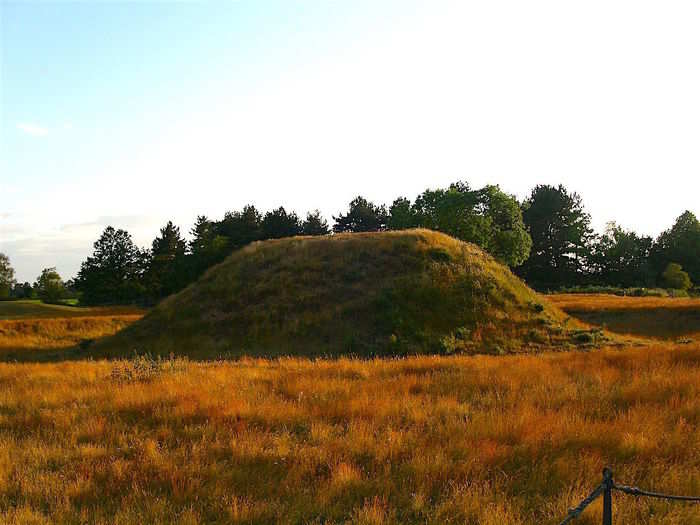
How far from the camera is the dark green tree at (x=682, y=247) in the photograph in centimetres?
7625

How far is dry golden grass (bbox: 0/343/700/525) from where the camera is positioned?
557 centimetres

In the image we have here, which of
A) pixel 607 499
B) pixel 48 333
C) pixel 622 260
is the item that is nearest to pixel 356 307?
pixel 607 499

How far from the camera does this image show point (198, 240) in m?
81.5

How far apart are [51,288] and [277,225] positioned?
1590 inches

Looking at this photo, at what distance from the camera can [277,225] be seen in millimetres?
81250

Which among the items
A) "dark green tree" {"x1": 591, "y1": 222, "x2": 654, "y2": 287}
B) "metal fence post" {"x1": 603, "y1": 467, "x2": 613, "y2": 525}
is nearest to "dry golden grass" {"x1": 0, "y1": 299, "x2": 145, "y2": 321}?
"metal fence post" {"x1": 603, "y1": 467, "x2": 613, "y2": 525}

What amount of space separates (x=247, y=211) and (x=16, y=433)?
249 ft

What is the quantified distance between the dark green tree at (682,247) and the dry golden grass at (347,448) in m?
79.6

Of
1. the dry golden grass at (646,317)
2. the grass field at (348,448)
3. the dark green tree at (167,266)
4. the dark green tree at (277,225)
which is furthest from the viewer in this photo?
the dark green tree at (277,225)

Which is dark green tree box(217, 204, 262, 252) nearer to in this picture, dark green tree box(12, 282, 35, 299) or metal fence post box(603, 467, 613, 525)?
dark green tree box(12, 282, 35, 299)

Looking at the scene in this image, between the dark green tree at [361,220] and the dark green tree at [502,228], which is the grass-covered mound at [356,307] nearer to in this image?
the dark green tree at [502,228]

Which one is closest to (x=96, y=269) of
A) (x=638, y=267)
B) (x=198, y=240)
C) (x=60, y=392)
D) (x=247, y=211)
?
(x=198, y=240)

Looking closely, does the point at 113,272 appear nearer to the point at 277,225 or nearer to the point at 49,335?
the point at 277,225

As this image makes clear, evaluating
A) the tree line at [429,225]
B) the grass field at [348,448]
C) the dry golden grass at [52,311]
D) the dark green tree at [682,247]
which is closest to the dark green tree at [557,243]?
the tree line at [429,225]
